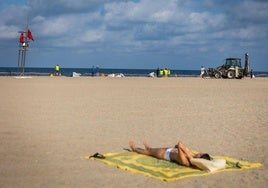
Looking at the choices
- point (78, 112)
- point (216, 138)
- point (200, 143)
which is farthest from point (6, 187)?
point (78, 112)

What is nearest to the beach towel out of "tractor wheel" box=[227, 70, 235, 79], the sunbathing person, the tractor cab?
the sunbathing person

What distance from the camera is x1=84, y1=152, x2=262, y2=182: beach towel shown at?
5992mm

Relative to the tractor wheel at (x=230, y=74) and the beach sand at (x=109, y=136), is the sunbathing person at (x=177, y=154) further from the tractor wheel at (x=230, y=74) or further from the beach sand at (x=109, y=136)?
the tractor wheel at (x=230, y=74)

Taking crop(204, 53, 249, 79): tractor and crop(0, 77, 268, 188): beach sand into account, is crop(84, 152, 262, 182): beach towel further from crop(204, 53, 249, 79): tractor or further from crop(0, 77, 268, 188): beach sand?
crop(204, 53, 249, 79): tractor

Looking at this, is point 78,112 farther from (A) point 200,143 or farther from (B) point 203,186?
(B) point 203,186

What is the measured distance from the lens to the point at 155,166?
6445 millimetres

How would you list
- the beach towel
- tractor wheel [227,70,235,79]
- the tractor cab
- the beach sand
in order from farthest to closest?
tractor wheel [227,70,235,79]
the tractor cab
the beach towel
the beach sand

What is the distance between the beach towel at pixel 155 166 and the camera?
599cm

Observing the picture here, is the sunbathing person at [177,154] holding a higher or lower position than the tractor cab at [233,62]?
lower

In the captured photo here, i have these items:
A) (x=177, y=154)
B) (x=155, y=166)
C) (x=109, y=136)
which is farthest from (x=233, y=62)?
(x=155, y=166)

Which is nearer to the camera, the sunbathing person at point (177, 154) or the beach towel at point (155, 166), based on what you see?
the beach towel at point (155, 166)

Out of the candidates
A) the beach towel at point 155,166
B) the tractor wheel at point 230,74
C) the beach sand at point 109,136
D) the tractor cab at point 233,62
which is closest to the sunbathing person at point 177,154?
the beach towel at point 155,166

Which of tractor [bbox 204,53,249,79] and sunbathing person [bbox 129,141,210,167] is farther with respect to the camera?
tractor [bbox 204,53,249,79]

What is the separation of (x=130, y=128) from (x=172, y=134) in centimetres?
123
